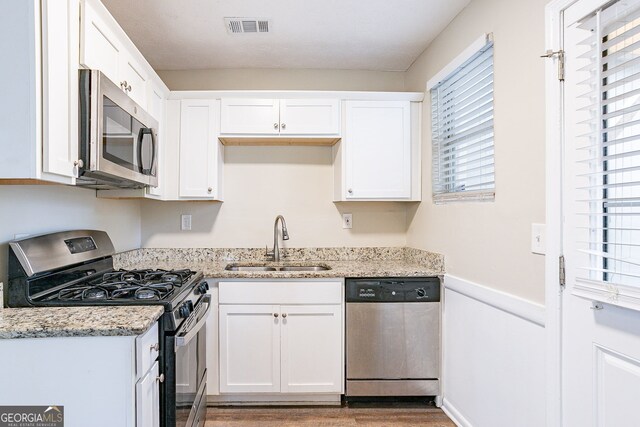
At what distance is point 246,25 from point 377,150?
1.19 meters

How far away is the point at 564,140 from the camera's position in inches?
54.8

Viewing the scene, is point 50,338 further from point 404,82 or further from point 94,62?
point 404,82

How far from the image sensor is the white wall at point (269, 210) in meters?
2.97

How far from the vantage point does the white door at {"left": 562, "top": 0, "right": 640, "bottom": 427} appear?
1.12 meters

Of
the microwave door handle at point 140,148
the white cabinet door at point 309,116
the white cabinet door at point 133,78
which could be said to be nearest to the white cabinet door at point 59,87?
the white cabinet door at point 133,78

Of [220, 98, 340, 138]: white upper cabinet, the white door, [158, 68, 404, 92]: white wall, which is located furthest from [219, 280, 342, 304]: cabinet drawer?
[158, 68, 404, 92]: white wall

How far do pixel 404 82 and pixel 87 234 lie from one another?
99.0 inches

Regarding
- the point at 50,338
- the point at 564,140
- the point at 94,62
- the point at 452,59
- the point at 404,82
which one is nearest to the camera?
the point at 50,338

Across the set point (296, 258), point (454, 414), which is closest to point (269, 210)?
point (296, 258)

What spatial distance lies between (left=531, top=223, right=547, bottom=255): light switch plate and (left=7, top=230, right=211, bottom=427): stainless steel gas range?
59.9 inches

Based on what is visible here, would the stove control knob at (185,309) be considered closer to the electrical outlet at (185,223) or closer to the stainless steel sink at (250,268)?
the stainless steel sink at (250,268)

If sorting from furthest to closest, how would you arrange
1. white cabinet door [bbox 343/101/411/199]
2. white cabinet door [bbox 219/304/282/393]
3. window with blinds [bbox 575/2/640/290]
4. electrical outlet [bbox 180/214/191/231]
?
electrical outlet [bbox 180/214/191/231], white cabinet door [bbox 343/101/411/199], white cabinet door [bbox 219/304/282/393], window with blinds [bbox 575/2/640/290]

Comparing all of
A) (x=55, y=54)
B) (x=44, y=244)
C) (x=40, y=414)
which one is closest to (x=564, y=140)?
(x=55, y=54)

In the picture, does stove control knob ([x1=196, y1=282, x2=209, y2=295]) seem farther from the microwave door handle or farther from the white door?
the white door
